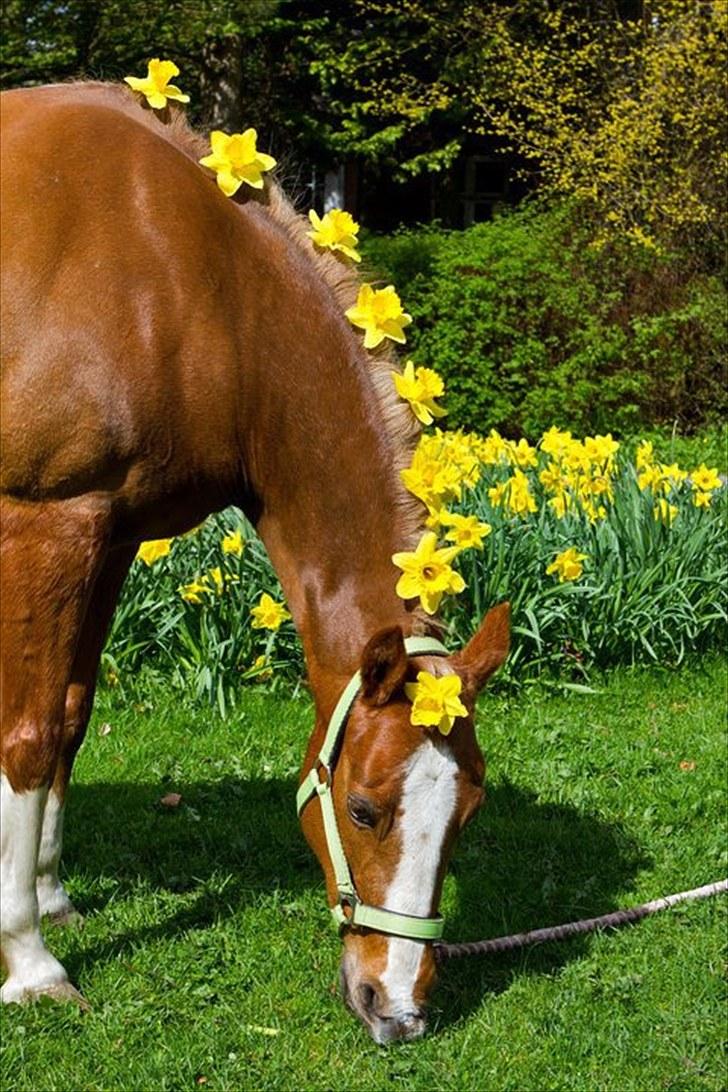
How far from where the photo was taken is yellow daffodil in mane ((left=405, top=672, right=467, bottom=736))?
9.01 ft

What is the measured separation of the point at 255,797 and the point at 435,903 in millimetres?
1807

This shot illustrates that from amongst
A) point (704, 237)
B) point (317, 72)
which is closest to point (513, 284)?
point (704, 237)

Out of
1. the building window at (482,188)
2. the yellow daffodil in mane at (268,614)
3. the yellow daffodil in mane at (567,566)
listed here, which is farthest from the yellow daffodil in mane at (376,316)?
the building window at (482,188)

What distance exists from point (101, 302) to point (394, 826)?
1.35 meters

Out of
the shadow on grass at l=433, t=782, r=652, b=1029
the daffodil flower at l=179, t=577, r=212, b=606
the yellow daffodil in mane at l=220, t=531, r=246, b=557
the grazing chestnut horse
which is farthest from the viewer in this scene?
the yellow daffodil in mane at l=220, t=531, r=246, b=557

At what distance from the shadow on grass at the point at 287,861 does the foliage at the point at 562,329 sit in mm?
7164

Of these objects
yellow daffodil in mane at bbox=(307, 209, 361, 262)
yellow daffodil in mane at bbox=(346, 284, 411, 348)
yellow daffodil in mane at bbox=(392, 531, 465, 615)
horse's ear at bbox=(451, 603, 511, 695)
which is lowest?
horse's ear at bbox=(451, 603, 511, 695)

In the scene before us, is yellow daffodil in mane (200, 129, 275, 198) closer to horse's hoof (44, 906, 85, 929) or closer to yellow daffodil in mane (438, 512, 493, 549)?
yellow daffodil in mane (438, 512, 493, 549)

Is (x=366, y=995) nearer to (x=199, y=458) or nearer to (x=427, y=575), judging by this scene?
(x=427, y=575)

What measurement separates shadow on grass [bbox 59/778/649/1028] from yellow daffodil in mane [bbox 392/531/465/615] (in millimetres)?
1154

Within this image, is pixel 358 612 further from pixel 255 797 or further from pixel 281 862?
pixel 255 797

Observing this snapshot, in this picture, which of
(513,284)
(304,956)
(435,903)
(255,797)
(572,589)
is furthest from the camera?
(513,284)

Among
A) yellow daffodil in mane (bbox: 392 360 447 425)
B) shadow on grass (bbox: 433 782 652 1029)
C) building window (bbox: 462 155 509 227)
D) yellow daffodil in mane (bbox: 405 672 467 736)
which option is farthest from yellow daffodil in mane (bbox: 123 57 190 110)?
building window (bbox: 462 155 509 227)

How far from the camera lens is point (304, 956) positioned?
3.54m
